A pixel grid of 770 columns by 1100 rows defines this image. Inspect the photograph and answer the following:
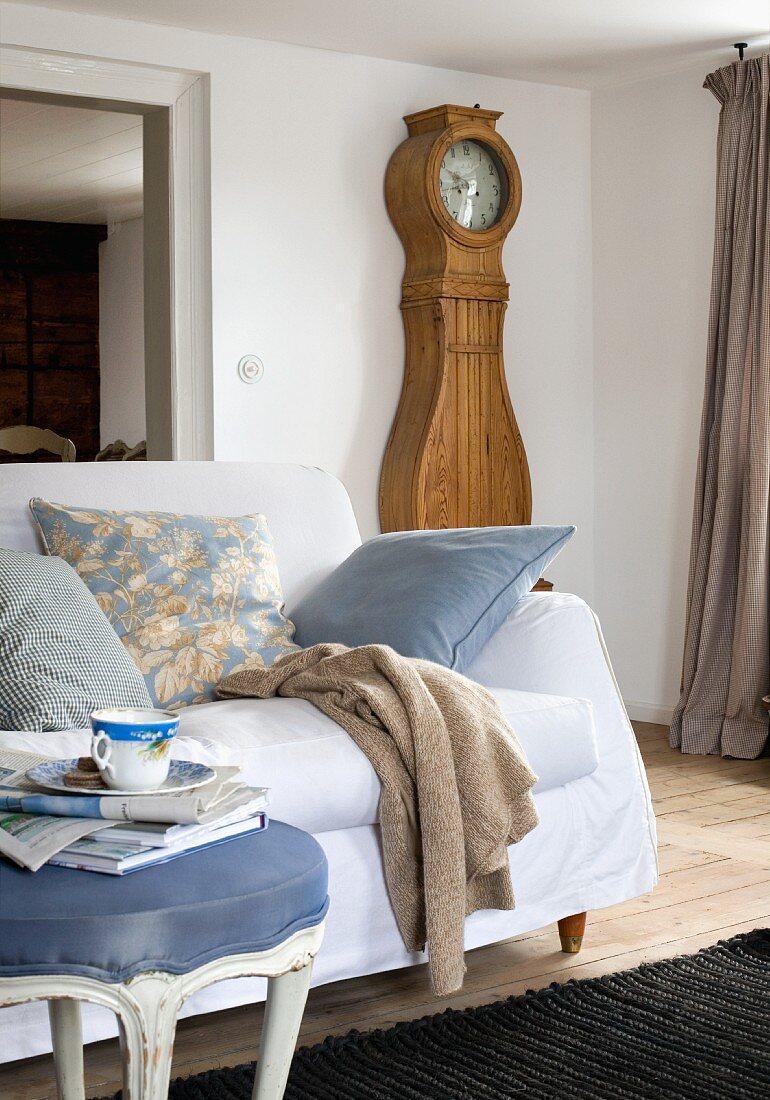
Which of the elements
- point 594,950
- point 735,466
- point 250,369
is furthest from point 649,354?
point 594,950

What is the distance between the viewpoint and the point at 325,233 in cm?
460

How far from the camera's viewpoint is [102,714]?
4.63 ft

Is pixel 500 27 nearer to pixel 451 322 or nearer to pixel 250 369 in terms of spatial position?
pixel 451 322

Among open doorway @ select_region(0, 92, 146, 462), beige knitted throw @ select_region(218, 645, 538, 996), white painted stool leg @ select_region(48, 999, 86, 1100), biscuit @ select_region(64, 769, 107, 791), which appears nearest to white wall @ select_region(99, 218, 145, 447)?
open doorway @ select_region(0, 92, 146, 462)

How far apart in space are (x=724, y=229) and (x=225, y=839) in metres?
3.71

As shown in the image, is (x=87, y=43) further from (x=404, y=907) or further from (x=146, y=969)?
(x=146, y=969)

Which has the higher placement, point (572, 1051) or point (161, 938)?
point (161, 938)

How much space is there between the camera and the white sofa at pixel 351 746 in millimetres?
2061

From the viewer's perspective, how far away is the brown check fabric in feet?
14.6

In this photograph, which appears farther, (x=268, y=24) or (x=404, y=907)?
(x=268, y=24)

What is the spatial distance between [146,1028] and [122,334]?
7.32m

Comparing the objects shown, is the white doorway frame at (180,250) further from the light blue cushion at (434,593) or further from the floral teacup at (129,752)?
the floral teacup at (129,752)

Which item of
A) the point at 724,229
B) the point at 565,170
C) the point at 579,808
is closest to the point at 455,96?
the point at 565,170

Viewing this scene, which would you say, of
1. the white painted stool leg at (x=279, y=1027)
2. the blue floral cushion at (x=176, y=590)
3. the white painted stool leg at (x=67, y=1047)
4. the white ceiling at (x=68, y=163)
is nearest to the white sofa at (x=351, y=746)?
the blue floral cushion at (x=176, y=590)
